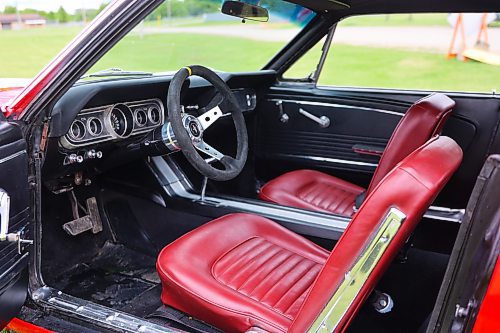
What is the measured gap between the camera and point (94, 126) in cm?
199

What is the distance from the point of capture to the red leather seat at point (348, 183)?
77.9 inches

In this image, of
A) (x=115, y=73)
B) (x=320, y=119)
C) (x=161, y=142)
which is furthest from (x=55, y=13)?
(x=320, y=119)

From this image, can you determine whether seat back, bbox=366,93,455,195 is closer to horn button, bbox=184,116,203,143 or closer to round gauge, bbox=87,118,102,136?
horn button, bbox=184,116,203,143

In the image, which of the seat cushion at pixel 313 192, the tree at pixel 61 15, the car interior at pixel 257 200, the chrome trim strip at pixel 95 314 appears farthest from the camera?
the seat cushion at pixel 313 192

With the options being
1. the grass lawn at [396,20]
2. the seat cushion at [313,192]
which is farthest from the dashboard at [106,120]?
the grass lawn at [396,20]

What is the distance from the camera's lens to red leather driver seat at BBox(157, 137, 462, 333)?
110cm

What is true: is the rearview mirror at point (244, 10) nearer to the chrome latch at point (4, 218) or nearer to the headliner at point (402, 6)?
the headliner at point (402, 6)

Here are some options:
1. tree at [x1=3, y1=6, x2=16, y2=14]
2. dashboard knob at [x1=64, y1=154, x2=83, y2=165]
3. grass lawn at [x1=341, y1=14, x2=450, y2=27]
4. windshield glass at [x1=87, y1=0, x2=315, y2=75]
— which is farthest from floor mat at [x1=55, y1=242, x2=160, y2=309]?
grass lawn at [x1=341, y1=14, x2=450, y2=27]

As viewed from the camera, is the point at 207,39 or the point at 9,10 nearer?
the point at 9,10

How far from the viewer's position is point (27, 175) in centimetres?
152

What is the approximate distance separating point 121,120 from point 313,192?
1120 millimetres

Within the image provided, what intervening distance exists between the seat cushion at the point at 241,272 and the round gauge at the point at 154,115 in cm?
60

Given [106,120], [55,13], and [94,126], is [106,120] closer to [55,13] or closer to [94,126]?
[94,126]

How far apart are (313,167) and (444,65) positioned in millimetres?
1440
